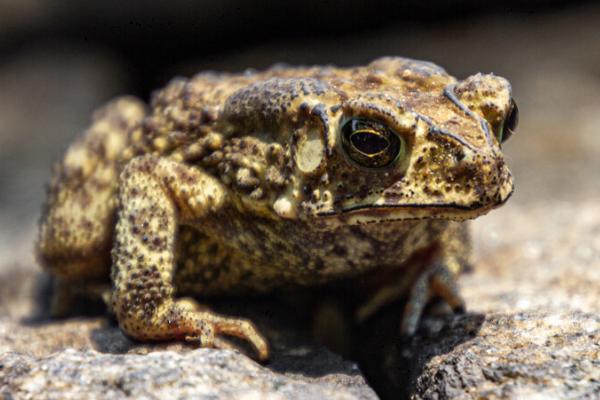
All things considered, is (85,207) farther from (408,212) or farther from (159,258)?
(408,212)

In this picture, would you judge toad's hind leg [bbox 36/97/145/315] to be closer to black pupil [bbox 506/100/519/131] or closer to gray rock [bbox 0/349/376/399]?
gray rock [bbox 0/349/376/399]

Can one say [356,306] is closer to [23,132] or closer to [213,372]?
[213,372]

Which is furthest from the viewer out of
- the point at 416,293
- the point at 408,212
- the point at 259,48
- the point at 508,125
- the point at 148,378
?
the point at 259,48

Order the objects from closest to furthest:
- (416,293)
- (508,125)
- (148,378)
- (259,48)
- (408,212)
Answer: (148,378)
(408,212)
(508,125)
(416,293)
(259,48)

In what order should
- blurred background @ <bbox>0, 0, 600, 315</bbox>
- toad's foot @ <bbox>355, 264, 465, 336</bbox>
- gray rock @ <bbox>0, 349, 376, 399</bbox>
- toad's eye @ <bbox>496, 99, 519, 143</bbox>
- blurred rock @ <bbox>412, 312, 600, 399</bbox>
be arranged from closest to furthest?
1. gray rock @ <bbox>0, 349, 376, 399</bbox>
2. blurred rock @ <bbox>412, 312, 600, 399</bbox>
3. toad's eye @ <bbox>496, 99, 519, 143</bbox>
4. toad's foot @ <bbox>355, 264, 465, 336</bbox>
5. blurred background @ <bbox>0, 0, 600, 315</bbox>

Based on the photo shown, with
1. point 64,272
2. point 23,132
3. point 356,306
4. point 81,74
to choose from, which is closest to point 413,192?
point 356,306

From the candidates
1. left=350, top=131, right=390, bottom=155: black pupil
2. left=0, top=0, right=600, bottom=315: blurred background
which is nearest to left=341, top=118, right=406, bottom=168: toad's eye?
left=350, top=131, right=390, bottom=155: black pupil

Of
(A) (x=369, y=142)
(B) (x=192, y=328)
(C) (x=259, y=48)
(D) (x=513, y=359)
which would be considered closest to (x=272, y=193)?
(A) (x=369, y=142)
